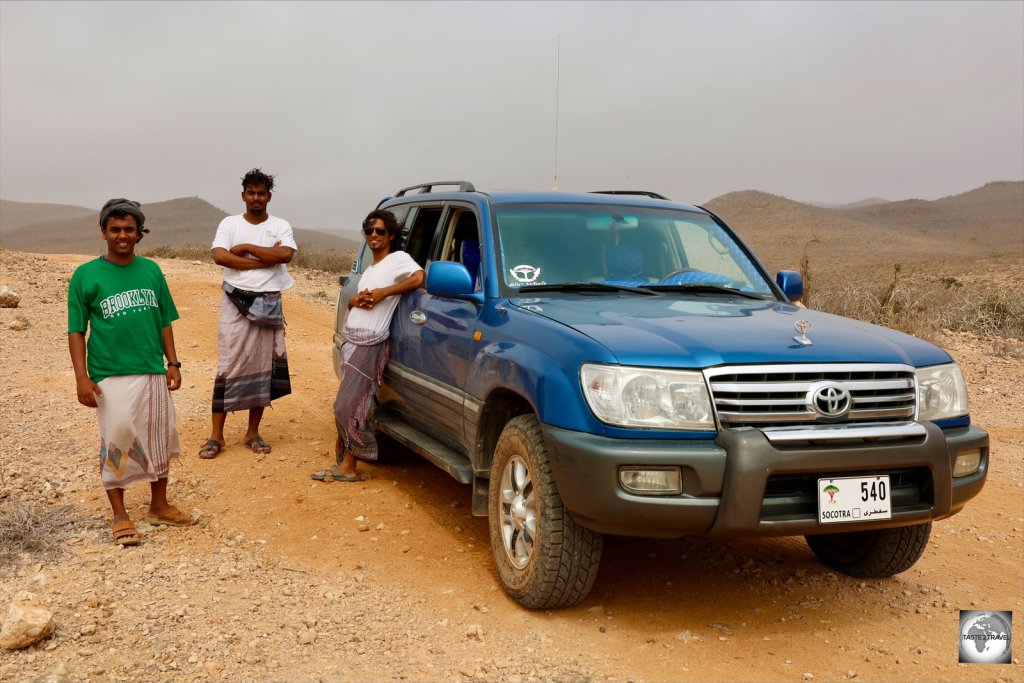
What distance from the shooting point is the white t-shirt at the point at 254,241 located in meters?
6.38

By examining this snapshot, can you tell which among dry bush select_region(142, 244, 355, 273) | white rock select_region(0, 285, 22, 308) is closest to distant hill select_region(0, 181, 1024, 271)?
dry bush select_region(142, 244, 355, 273)

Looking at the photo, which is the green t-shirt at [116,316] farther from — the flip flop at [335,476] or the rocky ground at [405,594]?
the flip flop at [335,476]

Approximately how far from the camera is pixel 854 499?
3.63 m

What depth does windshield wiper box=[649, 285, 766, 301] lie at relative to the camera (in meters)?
4.84

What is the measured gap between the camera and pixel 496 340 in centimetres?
438

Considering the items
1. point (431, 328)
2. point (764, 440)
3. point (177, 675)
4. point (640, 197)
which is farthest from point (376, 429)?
point (764, 440)

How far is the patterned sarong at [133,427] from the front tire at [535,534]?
6.12 ft

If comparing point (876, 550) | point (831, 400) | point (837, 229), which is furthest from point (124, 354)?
point (837, 229)

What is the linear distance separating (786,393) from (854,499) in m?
0.49

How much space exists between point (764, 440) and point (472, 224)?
261cm

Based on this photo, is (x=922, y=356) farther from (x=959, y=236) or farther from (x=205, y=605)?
(x=959, y=236)

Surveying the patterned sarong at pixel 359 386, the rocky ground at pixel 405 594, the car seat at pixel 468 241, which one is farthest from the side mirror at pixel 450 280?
the rocky ground at pixel 405 594

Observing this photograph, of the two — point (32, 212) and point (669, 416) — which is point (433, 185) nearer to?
point (669, 416)

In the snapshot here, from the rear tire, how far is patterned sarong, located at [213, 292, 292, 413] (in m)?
3.86
